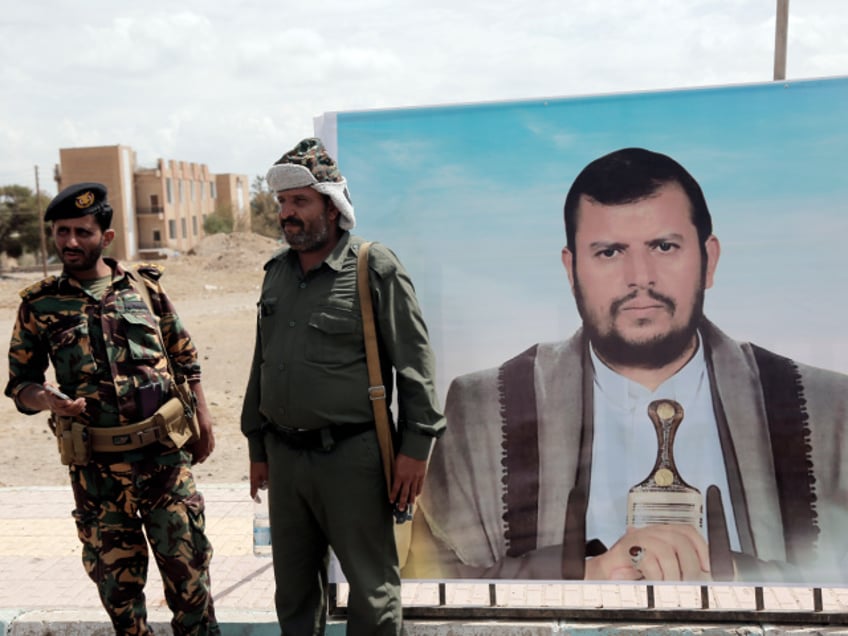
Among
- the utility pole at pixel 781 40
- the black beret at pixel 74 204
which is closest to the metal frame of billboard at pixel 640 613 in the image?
the black beret at pixel 74 204

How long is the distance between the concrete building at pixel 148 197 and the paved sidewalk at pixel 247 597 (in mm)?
55093

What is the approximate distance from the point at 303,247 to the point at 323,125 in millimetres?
782

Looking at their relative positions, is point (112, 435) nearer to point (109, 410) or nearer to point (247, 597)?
point (109, 410)

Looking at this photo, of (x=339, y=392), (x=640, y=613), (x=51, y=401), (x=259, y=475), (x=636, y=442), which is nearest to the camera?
(x=339, y=392)

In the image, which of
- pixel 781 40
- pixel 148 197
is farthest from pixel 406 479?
pixel 148 197

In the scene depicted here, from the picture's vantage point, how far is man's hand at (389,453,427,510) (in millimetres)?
2934

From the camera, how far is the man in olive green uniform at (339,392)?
293cm

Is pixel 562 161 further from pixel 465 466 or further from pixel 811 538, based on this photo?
pixel 811 538

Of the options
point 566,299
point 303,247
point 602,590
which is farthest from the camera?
point 602,590

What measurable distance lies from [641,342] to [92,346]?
195cm

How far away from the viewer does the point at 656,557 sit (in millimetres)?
3430

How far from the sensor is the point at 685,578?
3.42 m

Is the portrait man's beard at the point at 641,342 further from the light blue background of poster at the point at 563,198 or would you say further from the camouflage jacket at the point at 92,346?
the camouflage jacket at the point at 92,346

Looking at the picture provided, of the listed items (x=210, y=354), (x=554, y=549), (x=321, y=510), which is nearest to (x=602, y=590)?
(x=554, y=549)
